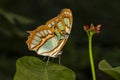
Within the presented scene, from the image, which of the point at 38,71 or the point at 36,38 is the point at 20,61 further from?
the point at 36,38

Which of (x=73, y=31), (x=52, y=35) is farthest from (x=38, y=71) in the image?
(x=73, y=31)

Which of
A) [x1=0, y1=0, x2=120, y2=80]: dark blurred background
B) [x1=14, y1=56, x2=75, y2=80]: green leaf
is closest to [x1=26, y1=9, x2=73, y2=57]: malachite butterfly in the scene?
[x1=14, y1=56, x2=75, y2=80]: green leaf

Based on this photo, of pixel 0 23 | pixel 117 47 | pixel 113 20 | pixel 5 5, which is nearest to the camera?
pixel 0 23

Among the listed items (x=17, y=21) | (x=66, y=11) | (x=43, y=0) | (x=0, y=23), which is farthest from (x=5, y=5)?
(x=66, y=11)

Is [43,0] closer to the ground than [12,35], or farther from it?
farther from it

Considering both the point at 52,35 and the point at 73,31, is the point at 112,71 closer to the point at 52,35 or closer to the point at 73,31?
the point at 52,35

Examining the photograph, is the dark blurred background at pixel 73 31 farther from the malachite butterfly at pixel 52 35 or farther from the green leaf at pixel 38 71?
the green leaf at pixel 38 71

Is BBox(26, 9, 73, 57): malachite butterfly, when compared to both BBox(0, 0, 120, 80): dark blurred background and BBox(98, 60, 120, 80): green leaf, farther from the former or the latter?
BBox(0, 0, 120, 80): dark blurred background
